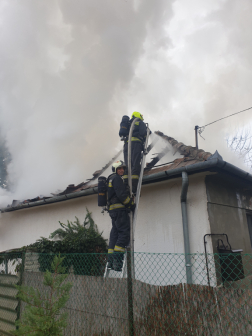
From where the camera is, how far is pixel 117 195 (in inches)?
151

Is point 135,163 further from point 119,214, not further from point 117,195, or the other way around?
point 119,214

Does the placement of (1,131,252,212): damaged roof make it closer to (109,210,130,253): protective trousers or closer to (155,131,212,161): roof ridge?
(155,131,212,161): roof ridge

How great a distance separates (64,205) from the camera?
691cm

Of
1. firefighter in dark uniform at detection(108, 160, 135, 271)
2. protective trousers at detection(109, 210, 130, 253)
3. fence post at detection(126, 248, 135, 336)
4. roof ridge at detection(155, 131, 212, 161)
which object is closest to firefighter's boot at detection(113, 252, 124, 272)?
firefighter in dark uniform at detection(108, 160, 135, 271)

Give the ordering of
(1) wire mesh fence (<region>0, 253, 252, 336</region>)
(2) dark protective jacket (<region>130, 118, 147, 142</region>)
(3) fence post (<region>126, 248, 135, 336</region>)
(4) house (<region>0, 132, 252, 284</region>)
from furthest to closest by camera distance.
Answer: (2) dark protective jacket (<region>130, 118, 147, 142</region>), (4) house (<region>0, 132, 252, 284</region>), (3) fence post (<region>126, 248, 135, 336</region>), (1) wire mesh fence (<region>0, 253, 252, 336</region>)

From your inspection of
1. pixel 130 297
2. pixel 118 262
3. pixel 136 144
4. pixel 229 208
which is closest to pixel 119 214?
pixel 118 262

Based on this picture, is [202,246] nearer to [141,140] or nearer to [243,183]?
[243,183]

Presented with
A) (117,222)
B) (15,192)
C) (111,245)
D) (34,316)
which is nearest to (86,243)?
(111,245)

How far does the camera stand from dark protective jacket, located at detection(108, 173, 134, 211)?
380 centimetres

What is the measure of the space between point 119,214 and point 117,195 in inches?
12.7

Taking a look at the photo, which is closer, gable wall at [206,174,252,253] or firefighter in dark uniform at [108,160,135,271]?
firefighter in dark uniform at [108,160,135,271]

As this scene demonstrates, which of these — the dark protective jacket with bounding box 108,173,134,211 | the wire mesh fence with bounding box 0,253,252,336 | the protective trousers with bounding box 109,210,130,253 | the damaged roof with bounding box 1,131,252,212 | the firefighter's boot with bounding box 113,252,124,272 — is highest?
the damaged roof with bounding box 1,131,252,212

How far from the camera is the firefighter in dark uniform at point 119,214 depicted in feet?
12.3

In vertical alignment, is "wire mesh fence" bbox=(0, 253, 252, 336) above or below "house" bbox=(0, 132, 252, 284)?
below
